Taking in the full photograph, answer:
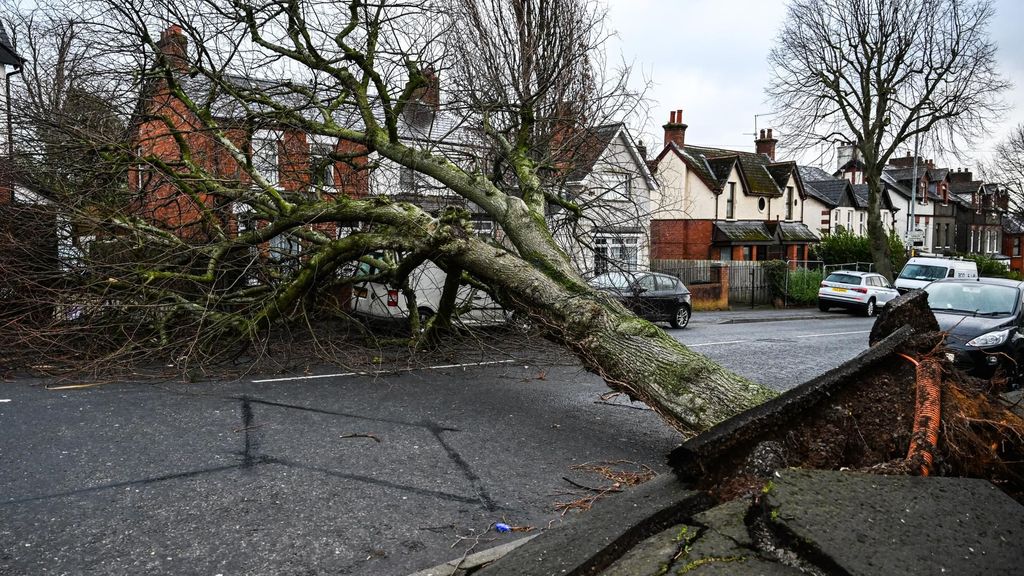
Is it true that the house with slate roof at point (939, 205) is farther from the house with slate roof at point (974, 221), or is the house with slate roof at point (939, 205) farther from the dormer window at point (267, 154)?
the dormer window at point (267, 154)

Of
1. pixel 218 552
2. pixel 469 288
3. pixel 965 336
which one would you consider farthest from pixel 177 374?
pixel 965 336

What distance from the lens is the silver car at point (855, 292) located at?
25.7 m

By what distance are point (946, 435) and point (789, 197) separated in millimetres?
40827

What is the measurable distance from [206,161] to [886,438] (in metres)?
10.9

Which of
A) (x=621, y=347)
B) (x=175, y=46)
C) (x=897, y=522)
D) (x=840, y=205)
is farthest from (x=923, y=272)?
(x=897, y=522)

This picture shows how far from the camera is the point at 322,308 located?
1005 cm

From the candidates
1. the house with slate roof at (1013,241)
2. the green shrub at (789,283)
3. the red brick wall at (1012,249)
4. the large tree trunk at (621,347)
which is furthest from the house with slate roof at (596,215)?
the red brick wall at (1012,249)

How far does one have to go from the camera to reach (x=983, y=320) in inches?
408

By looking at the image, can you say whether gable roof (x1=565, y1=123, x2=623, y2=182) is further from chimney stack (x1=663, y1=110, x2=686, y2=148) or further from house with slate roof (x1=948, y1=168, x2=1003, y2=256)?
house with slate roof (x1=948, y1=168, x2=1003, y2=256)

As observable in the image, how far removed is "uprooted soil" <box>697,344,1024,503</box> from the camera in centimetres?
325

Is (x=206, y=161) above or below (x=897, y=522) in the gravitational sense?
above

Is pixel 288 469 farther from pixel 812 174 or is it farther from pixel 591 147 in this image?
pixel 812 174

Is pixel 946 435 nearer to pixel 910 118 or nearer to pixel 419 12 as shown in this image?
pixel 419 12

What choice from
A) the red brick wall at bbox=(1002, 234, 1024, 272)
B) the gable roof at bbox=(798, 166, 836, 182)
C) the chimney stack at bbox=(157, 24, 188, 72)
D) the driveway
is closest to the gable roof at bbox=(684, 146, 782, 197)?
the gable roof at bbox=(798, 166, 836, 182)
